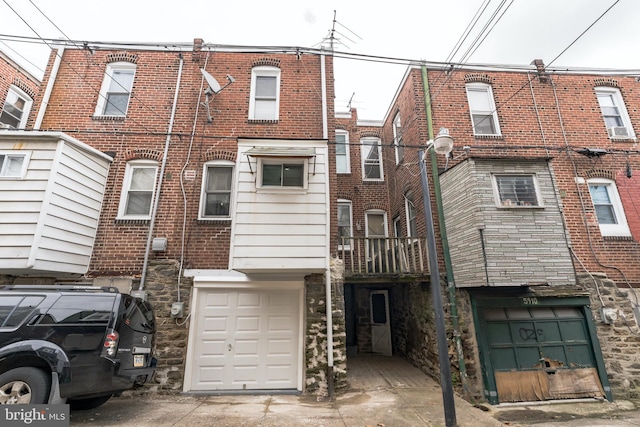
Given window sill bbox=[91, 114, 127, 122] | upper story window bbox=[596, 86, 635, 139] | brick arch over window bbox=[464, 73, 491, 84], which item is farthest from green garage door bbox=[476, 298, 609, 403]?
window sill bbox=[91, 114, 127, 122]

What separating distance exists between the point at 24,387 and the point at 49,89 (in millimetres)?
7815

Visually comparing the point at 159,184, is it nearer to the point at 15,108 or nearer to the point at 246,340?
the point at 246,340

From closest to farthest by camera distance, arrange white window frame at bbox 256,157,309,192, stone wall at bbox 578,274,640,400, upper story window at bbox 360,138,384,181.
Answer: white window frame at bbox 256,157,309,192, stone wall at bbox 578,274,640,400, upper story window at bbox 360,138,384,181

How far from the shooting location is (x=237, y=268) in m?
5.83

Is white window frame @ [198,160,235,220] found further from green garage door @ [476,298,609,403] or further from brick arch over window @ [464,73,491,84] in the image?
brick arch over window @ [464,73,491,84]

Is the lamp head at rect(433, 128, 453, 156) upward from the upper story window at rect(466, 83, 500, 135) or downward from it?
downward

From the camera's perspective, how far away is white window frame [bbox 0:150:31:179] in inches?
230

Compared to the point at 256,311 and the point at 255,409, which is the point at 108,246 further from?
the point at 255,409

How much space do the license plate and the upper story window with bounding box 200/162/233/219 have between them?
3.32m

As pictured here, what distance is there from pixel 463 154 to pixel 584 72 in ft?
17.5

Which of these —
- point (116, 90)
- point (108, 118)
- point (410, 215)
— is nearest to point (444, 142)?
point (410, 215)

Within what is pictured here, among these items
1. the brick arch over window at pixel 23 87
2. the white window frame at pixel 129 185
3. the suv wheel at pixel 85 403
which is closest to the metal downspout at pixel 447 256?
the suv wheel at pixel 85 403

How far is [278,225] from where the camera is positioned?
6113 millimetres

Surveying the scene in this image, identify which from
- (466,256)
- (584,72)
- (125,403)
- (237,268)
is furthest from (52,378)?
(584,72)
